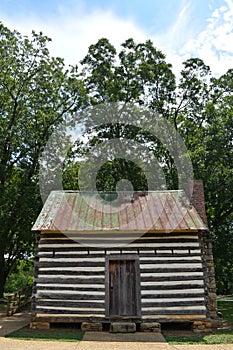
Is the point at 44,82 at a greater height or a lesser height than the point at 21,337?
greater

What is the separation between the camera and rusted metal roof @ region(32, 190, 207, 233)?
1270 cm

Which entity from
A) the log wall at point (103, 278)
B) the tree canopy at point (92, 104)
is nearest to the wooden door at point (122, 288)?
the log wall at point (103, 278)

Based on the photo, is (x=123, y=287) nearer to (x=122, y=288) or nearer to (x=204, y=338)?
(x=122, y=288)

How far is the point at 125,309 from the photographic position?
12211 millimetres

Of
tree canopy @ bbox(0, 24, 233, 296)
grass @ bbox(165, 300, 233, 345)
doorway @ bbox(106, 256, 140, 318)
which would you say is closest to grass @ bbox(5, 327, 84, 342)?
doorway @ bbox(106, 256, 140, 318)

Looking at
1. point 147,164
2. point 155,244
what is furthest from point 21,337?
point 147,164

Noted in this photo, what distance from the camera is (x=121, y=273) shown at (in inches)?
493

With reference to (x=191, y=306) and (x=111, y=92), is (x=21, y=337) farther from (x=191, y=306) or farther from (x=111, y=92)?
(x=111, y=92)

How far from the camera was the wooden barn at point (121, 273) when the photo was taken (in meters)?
12.1

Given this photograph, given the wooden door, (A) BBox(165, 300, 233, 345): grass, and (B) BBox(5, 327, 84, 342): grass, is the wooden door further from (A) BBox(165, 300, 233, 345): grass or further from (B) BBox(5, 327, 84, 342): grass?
(A) BBox(165, 300, 233, 345): grass

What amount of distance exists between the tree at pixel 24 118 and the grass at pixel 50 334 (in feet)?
35.4

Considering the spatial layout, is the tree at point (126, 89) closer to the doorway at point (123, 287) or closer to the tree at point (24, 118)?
the tree at point (24, 118)

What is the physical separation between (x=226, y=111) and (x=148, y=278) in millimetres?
12801

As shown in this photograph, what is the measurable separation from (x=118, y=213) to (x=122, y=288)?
307 centimetres
